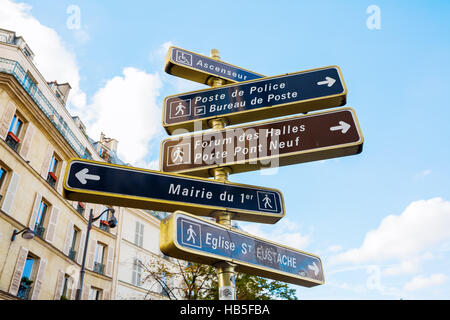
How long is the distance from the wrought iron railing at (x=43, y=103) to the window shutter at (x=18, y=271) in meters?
6.85

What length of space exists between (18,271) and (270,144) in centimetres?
1537

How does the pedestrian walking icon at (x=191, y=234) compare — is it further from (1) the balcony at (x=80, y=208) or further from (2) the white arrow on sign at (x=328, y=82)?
(1) the balcony at (x=80, y=208)

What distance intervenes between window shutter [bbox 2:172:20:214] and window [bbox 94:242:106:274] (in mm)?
7116

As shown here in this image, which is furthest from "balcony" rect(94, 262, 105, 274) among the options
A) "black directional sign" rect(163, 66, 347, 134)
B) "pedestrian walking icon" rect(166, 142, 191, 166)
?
"pedestrian walking icon" rect(166, 142, 191, 166)

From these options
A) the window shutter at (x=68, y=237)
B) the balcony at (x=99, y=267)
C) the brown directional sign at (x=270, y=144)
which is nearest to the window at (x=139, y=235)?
the balcony at (x=99, y=267)

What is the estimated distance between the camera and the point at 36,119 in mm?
17109

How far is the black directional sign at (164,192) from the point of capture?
8.71 feet

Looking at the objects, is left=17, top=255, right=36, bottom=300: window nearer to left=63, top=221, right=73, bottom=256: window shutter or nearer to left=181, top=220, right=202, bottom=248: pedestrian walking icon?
left=63, top=221, right=73, bottom=256: window shutter

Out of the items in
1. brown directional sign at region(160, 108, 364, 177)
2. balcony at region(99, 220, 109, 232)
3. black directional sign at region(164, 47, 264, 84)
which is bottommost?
brown directional sign at region(160, 108, 364, 177)

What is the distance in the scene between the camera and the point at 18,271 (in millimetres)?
14523

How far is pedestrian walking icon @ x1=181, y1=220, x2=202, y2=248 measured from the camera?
8.10ft
